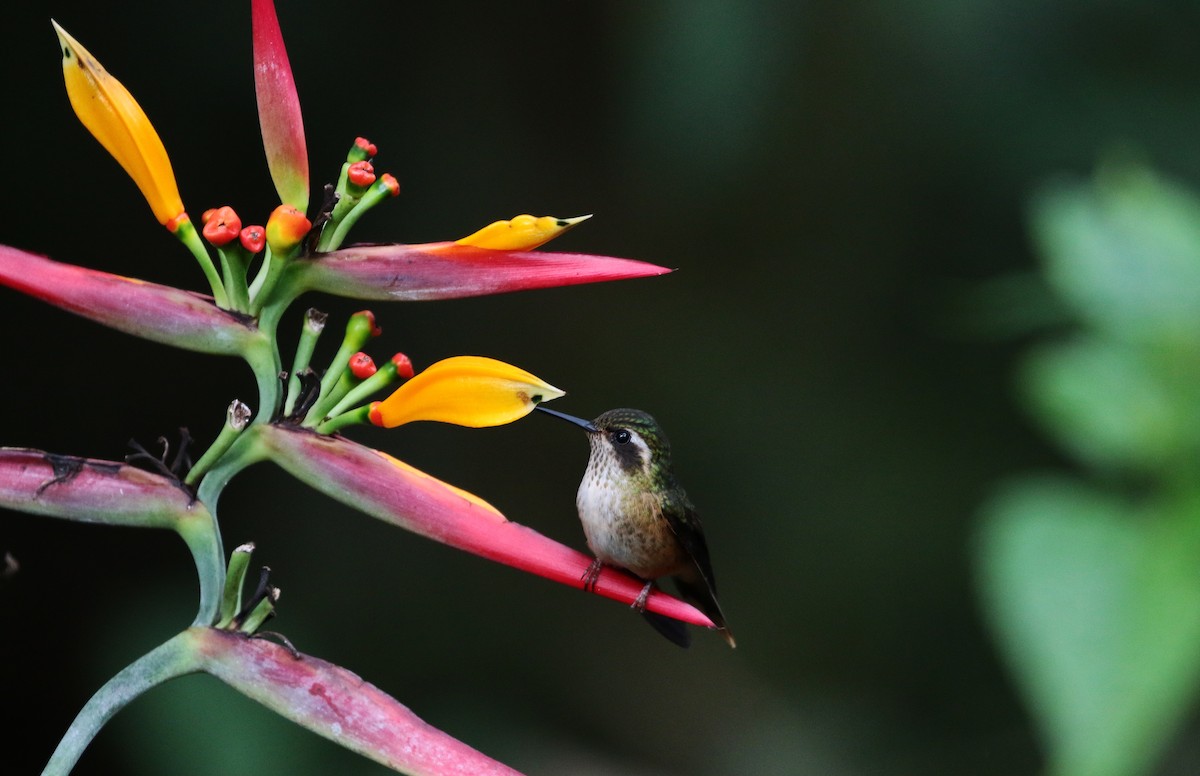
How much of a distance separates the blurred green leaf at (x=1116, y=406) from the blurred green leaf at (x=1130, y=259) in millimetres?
38

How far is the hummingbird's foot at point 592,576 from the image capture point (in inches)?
24.5

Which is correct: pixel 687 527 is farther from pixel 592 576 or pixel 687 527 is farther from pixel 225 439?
pixel 225 439

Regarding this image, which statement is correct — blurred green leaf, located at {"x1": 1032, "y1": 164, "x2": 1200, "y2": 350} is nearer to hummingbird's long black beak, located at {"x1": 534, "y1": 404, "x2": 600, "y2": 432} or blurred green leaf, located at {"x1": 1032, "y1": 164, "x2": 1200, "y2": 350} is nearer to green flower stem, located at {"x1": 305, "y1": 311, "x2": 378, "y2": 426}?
hummingbird's long black beak, located at {"x1": 534, "y1": 404, "x2": 600, "y2": 432}

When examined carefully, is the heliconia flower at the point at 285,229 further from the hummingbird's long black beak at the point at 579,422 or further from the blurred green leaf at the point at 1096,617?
the blurred green leaf at the point at 1096,617

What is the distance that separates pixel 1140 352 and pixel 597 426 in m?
0.63

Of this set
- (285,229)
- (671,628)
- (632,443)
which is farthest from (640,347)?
(285,229)

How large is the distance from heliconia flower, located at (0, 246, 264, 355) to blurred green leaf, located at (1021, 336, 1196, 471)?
98 cm

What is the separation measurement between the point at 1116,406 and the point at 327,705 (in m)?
0.99

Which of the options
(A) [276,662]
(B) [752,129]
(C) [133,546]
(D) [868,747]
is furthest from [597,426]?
(D) [868,747]

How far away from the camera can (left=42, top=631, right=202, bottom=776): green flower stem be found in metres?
0.49

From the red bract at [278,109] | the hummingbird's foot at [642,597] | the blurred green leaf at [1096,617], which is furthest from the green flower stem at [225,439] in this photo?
the blurred green leaf at [1096,617]

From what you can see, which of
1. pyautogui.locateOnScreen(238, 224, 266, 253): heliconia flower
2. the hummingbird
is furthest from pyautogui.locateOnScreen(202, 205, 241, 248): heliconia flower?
the hummingbird

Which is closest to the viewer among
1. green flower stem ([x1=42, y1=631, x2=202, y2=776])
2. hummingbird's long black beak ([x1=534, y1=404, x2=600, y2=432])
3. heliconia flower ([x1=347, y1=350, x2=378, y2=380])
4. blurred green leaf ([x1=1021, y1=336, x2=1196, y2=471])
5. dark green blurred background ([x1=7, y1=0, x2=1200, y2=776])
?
green flower stem ([x1=42, y1=631, x2=202, y2=776])

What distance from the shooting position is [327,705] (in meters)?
0.55
